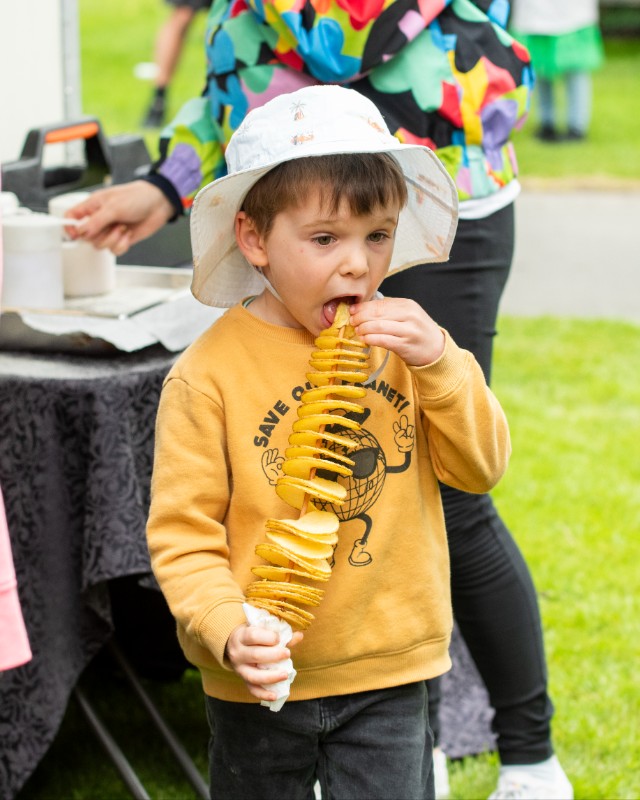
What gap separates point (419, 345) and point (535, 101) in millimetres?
11505

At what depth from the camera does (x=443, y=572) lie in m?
1.94

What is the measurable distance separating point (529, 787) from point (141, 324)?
1144 mm

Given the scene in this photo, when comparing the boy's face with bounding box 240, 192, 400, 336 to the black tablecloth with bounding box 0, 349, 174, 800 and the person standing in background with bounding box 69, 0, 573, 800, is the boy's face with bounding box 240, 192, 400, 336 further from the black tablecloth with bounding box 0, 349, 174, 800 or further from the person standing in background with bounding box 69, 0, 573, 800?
the black tablecloth with bounding box 0, 349, 174, 800

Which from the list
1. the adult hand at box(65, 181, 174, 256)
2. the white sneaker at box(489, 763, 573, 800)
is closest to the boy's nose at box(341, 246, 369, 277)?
the adult hand at box(65, 181, 174, 256)

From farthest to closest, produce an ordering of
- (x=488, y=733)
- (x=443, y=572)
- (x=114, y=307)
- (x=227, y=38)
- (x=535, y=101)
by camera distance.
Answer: (x=535, y=101)
(x=488, y=733)
(x=114, y=307)
(x=227, y=38)
(x=443, y=572)

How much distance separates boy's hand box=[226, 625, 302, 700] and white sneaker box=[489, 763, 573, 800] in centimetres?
113

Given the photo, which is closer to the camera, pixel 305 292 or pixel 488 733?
pixel 305 292

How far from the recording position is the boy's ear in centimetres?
181

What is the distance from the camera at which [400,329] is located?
1.70 meters

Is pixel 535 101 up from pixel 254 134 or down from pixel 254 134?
down

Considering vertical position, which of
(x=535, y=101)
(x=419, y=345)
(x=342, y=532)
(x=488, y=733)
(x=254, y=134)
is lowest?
(x=535, y=101)

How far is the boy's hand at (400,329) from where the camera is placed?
169 cm

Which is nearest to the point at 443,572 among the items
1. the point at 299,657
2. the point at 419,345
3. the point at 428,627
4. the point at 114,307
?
the point at 428,627

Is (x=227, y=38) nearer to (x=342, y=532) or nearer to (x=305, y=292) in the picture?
(x=305, y=292)
